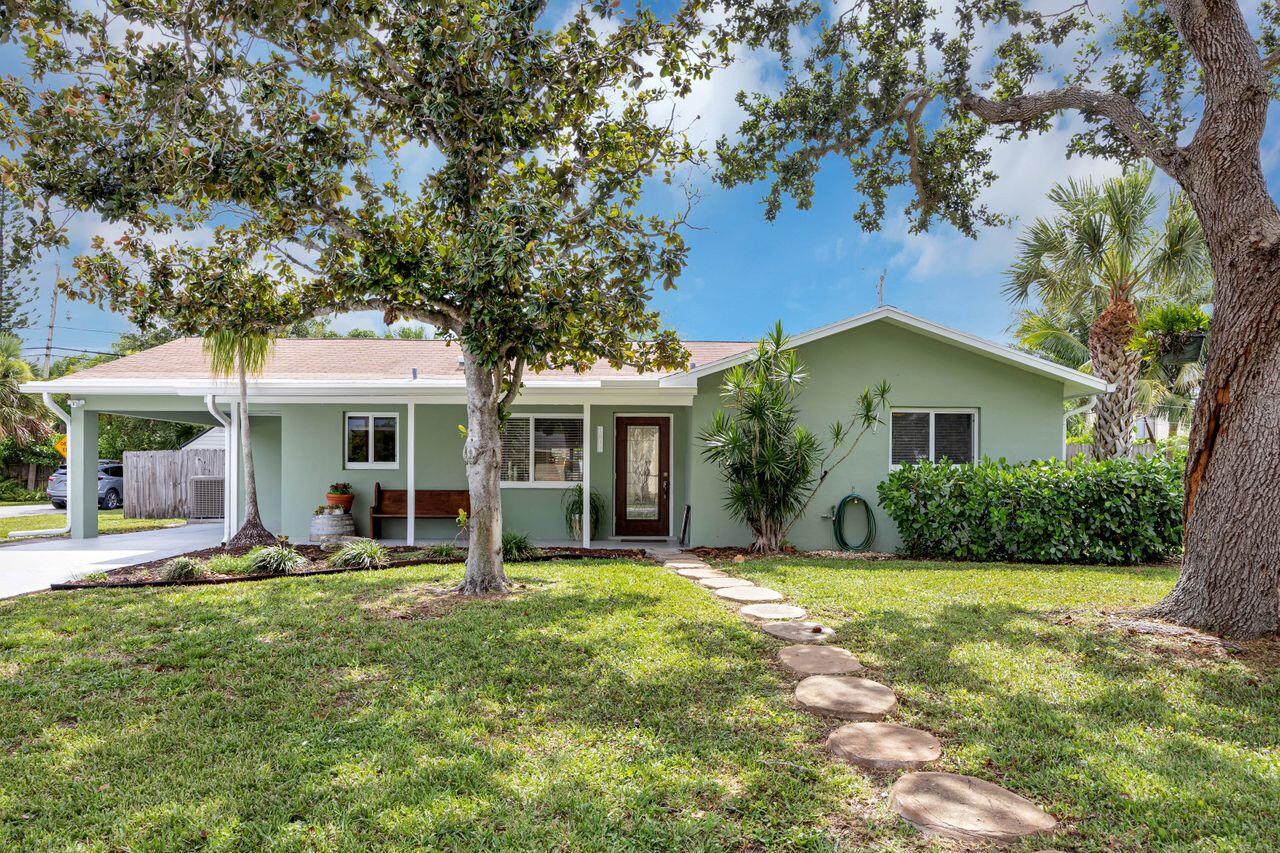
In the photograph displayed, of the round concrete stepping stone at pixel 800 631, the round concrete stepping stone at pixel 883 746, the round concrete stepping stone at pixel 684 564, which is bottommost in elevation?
the round concrete stepping stone at pixel 684 564

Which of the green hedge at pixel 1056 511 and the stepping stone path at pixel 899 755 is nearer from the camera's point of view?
the stepping stone path at pixel 899 755

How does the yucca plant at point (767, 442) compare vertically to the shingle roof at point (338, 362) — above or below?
below

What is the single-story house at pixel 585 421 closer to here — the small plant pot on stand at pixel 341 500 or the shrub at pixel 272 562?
the small plant pot on stand at pixel 341 500

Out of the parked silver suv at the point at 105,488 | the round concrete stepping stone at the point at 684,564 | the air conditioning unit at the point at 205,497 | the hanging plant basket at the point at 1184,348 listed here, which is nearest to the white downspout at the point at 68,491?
the air conditioning unit at the point at 205,497

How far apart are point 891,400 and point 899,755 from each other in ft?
26.2

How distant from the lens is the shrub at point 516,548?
8.94 metres

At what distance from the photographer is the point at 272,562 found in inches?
323

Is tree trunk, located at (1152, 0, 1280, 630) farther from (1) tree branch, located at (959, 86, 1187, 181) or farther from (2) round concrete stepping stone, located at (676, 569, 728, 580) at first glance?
(2) round concrete stepping stone, located at (676, 569, 728, 580)

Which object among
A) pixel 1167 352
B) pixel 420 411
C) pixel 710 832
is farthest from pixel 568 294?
pixel 1167 352

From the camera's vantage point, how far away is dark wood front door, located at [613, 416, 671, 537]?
38.0 feet

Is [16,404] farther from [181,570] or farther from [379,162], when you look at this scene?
[379,162]

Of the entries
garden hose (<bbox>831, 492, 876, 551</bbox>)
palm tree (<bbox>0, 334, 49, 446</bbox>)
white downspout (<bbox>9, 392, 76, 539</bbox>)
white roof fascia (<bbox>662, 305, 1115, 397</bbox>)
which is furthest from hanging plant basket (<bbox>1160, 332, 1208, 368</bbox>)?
palm tree (<bbox>0, 334, 49, 446</bbox>)

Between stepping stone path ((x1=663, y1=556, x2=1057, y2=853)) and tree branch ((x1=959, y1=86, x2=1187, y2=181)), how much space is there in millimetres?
5011

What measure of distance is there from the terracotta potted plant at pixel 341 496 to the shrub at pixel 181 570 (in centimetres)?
284
